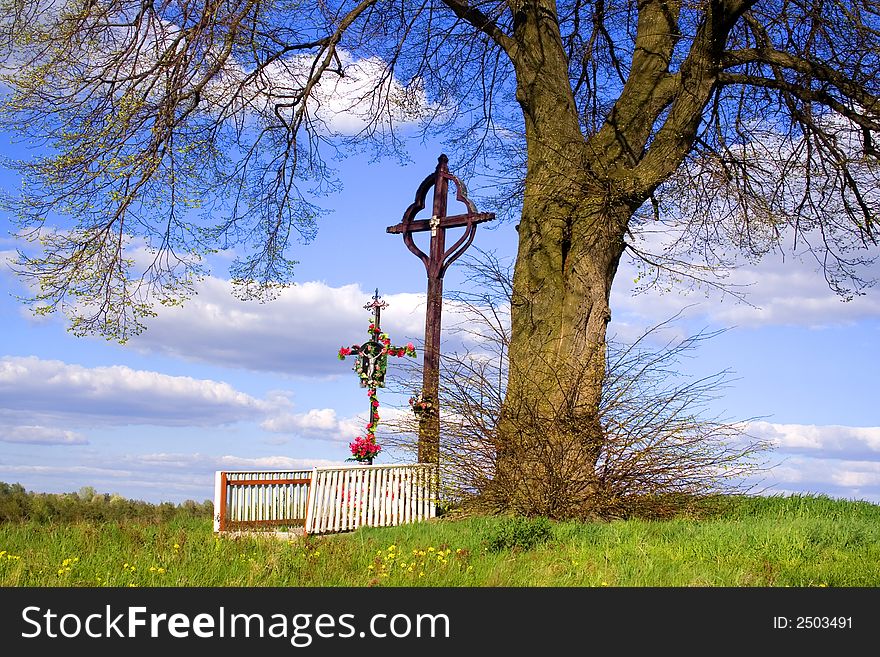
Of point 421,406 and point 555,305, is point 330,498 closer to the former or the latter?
point 421,406

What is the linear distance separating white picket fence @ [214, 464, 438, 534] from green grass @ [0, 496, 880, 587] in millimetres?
1628

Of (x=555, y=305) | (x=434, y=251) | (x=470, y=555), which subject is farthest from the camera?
(x=434, y=251)

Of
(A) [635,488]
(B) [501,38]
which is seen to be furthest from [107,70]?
(A) [635,488]

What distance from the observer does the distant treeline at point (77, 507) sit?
11.1 meters

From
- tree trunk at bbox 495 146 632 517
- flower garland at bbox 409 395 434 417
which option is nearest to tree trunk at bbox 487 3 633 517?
tree trunk at bbox 495 146 632 517

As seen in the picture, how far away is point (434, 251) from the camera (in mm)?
13664

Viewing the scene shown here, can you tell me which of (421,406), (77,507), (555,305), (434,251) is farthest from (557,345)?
(77,507)

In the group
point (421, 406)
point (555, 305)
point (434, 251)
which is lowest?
point (421, 406)

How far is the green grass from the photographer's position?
6328 millimetres

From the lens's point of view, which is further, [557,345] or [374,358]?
[374,358]

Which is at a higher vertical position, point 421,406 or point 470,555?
point 421,406

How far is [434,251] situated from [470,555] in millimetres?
6944

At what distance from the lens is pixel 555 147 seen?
11867mm

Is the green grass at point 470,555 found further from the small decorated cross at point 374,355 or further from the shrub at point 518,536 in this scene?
the small decorated cross at point 374,355
